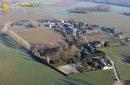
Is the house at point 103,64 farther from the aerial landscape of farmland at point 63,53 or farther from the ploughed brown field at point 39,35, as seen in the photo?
the ploughed brown field at point 39,35

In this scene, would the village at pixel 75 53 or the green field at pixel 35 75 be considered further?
the village at pixel 75 53

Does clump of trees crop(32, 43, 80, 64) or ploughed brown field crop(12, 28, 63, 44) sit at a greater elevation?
clump of trees crop(32, 43, 80, 64)

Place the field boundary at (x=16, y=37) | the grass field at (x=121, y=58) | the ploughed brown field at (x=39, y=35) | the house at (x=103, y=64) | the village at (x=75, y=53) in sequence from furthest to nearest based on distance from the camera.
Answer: the ploughed brown field at (x=39, y=35) → the field boundary at (x=16, y=37) → the village at (x=75, y=53) → the house at (x=103, y=64) → the grass field at (x=121, y=58)

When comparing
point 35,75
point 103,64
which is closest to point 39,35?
point 35,75

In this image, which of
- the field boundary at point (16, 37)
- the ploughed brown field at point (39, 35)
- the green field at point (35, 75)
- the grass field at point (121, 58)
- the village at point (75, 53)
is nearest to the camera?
the green field at point (35, 75)

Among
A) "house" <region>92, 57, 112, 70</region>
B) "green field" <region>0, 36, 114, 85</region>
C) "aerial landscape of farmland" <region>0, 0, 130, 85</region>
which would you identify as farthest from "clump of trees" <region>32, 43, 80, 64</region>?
"house" <region>92, 57, 112, 70</region>

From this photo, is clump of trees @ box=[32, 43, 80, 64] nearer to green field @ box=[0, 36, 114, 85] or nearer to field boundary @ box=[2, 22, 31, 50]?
green field @ box=[0, 36, 114, 85]

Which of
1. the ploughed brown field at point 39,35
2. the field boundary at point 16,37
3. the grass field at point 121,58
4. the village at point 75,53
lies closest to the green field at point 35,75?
the village at point 75,53
